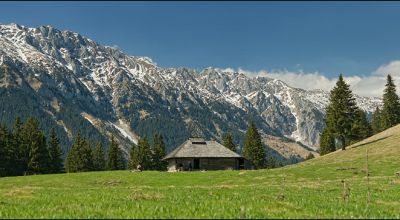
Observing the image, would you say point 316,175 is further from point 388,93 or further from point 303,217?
point 388,93

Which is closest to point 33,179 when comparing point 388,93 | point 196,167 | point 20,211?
point 196,167

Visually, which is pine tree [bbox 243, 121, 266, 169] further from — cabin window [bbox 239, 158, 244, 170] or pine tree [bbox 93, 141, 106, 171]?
pine tree [bbox 93, 141, 106, 171]

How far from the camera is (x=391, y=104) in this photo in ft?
400

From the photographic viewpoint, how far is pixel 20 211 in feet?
51.7

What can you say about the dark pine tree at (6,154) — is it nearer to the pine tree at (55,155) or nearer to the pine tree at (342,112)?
the pine tree at (55,155)

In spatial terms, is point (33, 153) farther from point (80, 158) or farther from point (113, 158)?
point (113, 158)

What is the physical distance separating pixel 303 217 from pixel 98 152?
11912cm

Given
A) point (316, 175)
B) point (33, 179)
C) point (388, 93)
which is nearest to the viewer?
point (316, 175)

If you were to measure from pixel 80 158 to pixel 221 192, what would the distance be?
9094cm

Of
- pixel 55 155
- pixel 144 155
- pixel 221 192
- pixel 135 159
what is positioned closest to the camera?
pixel 221 192

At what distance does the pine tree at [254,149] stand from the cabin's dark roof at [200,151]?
1051 inches

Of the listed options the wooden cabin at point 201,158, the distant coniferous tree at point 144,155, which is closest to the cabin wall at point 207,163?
the wooden cabin at point 201,158

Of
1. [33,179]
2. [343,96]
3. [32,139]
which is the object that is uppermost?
[343,96]

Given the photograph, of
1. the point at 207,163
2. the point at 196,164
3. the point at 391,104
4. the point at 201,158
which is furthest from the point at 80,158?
the point at 391,104
